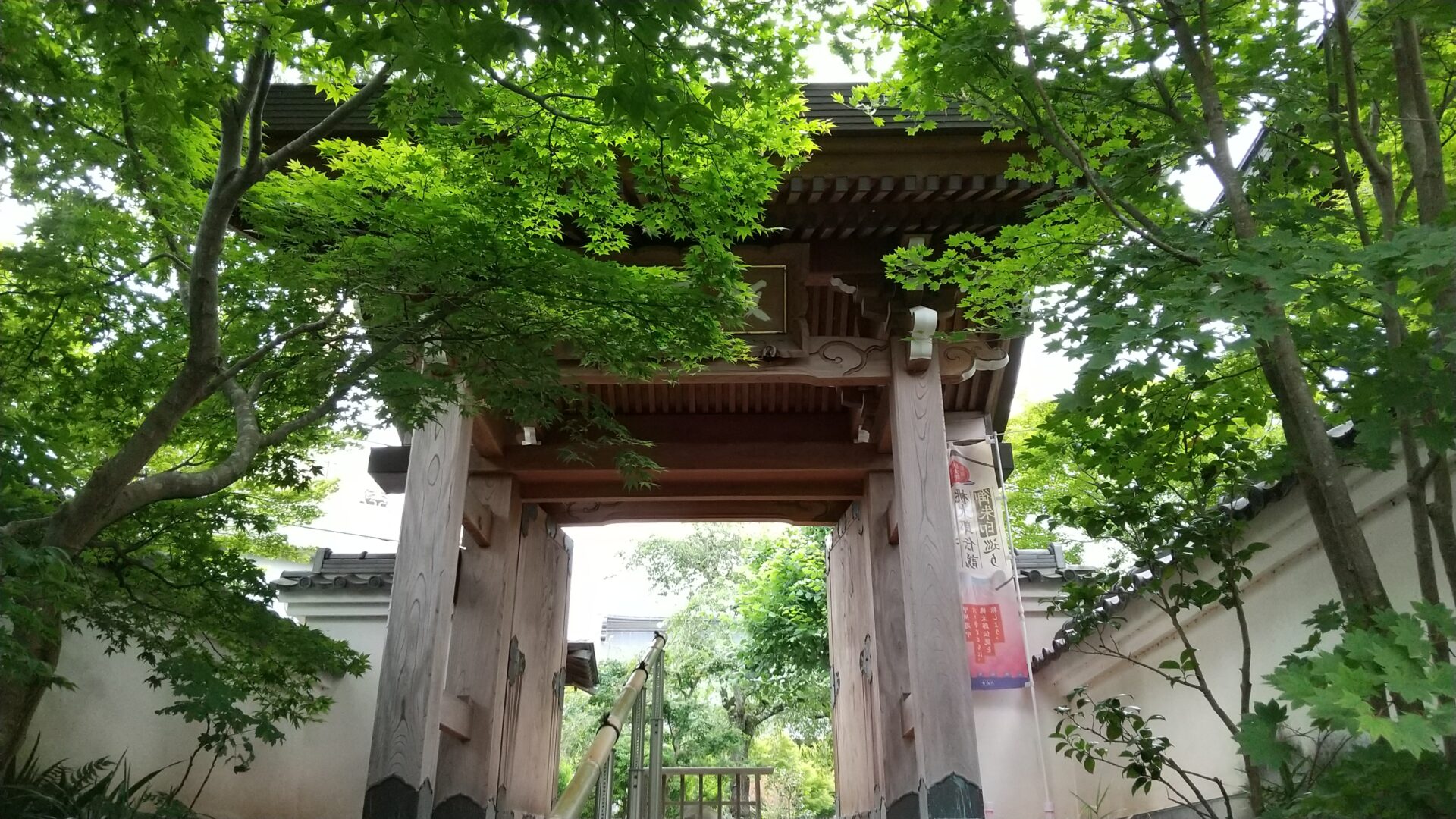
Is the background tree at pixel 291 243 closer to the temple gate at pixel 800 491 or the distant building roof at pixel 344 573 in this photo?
the temple gate at pixel 800 491

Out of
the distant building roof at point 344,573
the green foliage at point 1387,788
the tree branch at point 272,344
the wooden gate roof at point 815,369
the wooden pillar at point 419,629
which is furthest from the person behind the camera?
the distant building roof at point 344,573

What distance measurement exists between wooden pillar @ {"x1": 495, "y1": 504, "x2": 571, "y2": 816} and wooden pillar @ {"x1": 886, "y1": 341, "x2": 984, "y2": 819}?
130 inches

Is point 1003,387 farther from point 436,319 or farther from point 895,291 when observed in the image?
point 436,319

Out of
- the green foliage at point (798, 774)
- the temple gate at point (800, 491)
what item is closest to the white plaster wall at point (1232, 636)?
the temple gate at point (800, 491)

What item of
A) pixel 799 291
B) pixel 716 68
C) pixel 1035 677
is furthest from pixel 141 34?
pixel 1035 677

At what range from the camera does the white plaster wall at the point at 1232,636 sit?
343 centimetres

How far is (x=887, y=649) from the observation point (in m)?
6.91

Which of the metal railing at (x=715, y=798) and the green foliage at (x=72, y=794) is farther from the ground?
the metal railing at (x=715, y=798)

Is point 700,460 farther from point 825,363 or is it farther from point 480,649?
point 480,649

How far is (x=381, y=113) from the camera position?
3414mm

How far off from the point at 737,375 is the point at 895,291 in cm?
111

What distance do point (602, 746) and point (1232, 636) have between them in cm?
337

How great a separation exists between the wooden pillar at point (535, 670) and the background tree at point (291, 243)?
2897 millimetres

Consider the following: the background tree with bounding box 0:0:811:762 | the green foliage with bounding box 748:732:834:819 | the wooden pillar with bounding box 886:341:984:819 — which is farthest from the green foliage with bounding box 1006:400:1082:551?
the green foliage with bounding box 748:732:834:819
